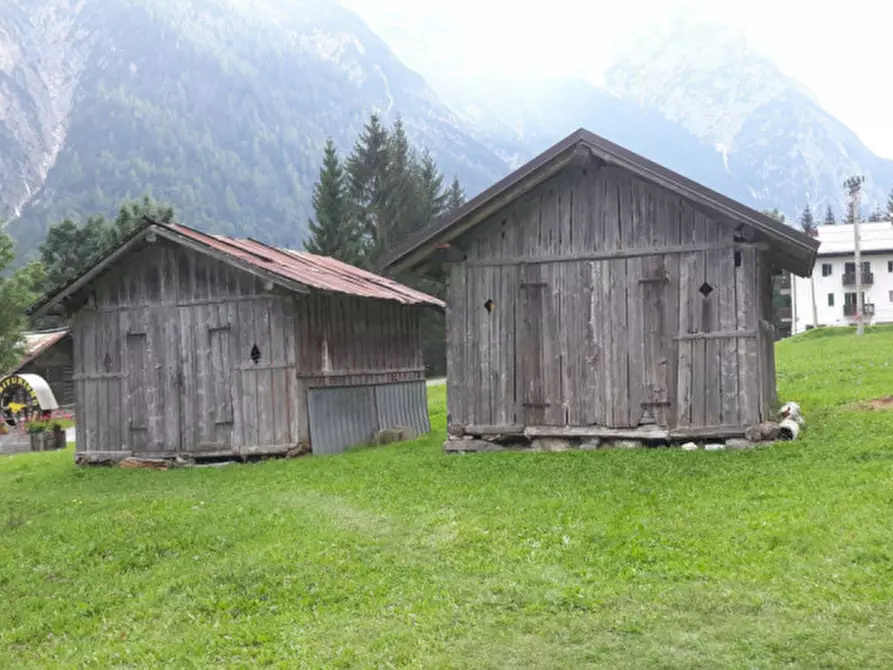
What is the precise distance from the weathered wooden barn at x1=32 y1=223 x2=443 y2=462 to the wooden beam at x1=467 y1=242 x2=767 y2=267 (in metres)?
4.94

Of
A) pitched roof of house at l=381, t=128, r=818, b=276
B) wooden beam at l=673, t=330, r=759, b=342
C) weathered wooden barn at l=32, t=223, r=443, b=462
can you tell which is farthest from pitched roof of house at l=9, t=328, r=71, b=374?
wooden beam at l=673, t=330, r=759, b=342

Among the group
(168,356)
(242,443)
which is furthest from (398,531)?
(168,356)

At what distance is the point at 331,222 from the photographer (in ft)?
213

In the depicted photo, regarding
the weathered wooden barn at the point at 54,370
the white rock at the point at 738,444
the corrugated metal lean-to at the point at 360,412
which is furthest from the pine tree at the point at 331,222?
the white rock at the point at 738,444

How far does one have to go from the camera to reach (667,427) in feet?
56.2

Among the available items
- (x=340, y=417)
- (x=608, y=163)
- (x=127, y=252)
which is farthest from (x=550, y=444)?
(x=127, y=252)

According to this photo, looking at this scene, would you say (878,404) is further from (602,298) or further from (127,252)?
(127,252)

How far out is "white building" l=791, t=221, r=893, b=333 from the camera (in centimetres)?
8000

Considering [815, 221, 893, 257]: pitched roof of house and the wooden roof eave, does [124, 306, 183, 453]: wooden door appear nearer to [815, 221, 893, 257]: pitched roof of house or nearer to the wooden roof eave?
the wooden roof eave

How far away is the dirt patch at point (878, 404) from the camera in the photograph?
777 inches

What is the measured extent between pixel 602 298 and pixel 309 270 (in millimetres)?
9723

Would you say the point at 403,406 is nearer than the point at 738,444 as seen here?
No

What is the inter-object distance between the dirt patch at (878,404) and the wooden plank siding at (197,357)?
12910 millimetres

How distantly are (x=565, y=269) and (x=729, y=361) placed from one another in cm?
374
